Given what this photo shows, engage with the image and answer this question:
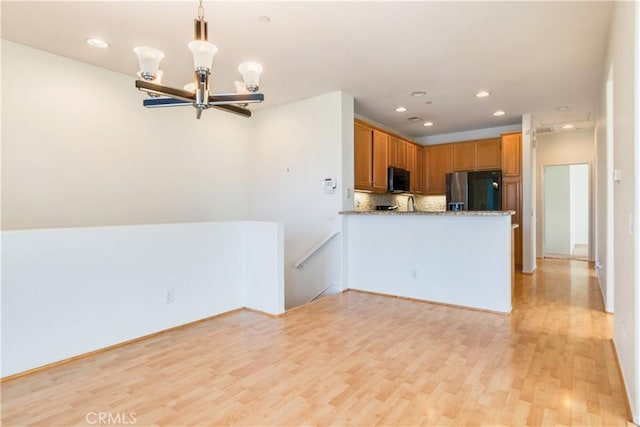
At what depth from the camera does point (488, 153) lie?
6.47 meters

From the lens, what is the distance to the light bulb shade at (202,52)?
2068 mm

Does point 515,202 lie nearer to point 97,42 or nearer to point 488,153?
point 488,153

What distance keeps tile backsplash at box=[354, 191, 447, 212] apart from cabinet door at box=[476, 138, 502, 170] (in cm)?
109

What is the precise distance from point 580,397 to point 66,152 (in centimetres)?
468

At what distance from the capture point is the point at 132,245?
2.96 m

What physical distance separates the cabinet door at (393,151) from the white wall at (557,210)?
14.8ft

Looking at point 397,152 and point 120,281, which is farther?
point 397,152

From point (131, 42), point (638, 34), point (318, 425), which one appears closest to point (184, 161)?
point (131, 42)

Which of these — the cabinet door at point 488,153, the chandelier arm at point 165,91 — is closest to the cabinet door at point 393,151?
the cabinet door at point 488,153

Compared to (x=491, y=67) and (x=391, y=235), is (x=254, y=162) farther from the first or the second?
(x=491, y=67)

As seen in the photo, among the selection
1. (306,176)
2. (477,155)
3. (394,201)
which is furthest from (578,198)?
(306,176)

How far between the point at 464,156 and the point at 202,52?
230 inches

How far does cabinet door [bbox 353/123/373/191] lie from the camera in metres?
5.18

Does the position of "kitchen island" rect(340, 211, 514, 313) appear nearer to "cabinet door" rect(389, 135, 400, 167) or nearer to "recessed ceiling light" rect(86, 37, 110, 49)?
"cabinet door" rect(389, 135, 400, 167)
